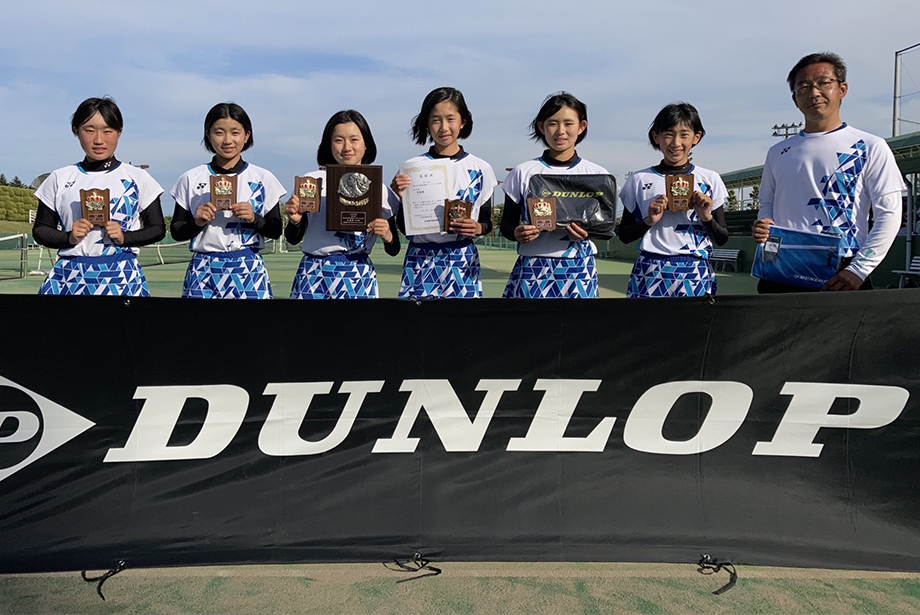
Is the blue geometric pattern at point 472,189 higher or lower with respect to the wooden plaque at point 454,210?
higher

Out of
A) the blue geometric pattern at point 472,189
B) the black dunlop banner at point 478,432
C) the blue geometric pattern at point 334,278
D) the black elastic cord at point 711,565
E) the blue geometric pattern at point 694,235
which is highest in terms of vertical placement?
the blue geometric pattern at point 472,189

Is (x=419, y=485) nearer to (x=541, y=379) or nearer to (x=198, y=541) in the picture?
(x=541, y=379)

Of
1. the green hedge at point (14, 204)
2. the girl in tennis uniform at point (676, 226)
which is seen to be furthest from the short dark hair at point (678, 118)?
the green hedge at point (14, 204)

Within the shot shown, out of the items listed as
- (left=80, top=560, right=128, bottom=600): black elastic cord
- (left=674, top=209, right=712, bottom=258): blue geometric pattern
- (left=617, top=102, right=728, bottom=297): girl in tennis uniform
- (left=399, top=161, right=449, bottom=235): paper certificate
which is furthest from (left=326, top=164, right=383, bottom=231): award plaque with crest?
(left=80, top=560, right=128, bottom=600): black elastic cord

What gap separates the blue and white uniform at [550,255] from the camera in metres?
3.62

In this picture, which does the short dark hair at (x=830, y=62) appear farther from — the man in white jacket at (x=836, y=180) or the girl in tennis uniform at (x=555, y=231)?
the girl in tennis uniform at (x=555, y=231)

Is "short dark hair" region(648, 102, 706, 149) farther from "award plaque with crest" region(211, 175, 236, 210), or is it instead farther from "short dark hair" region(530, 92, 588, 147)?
"award plaque with crest" region(211, 175, 236, 210)

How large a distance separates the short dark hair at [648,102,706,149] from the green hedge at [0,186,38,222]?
5984cm

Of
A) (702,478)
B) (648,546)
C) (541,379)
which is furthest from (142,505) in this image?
(702,478)

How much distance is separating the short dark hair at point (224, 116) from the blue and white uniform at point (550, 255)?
1.36 metres

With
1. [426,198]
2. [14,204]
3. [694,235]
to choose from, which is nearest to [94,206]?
[426,198]

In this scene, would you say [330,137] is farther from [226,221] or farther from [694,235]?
[694,235]

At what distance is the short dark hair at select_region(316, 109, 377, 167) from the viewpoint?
12.4 feet

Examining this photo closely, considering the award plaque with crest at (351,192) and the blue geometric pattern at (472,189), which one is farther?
the blue geometric pattern at (472,189)
